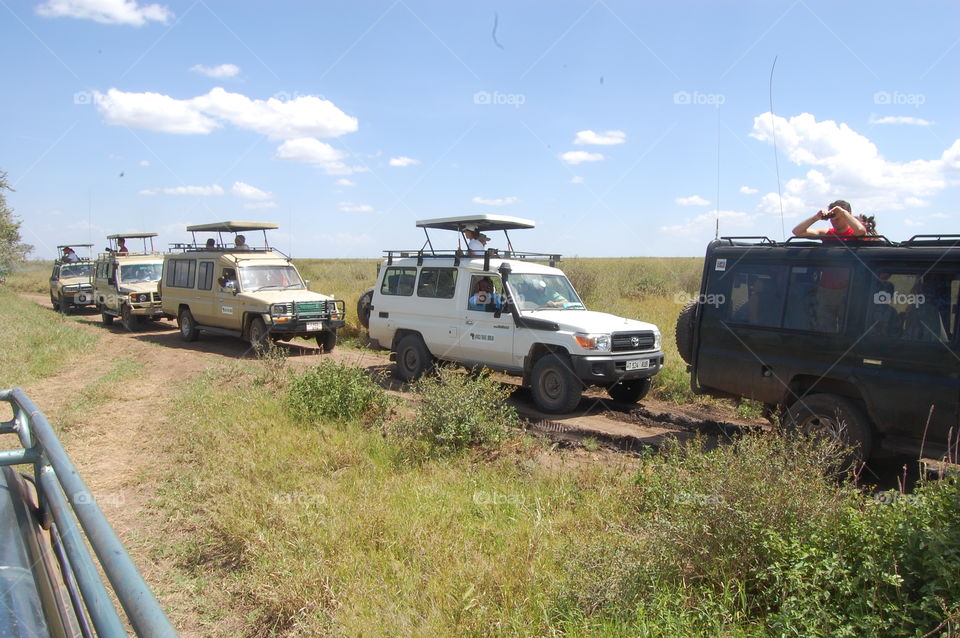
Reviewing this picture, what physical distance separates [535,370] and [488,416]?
7.36 ft

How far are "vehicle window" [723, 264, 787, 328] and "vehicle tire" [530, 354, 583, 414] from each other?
2238 millimetres

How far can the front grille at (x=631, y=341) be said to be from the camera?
8.32 m

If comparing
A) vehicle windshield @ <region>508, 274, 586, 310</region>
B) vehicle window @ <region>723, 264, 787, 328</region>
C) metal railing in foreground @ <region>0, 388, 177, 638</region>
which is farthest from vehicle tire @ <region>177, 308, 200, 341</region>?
metal railing in foreground @ <region>0, 388, 177, 638</region>

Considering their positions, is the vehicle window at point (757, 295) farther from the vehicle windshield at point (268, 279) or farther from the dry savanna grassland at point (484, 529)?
the vehicle windshield at point (268, 279)

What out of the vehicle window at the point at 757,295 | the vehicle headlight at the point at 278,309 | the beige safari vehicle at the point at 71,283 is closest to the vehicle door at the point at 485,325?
the vehicle window at the point at 757,295

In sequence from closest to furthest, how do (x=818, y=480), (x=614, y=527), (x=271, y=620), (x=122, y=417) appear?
(x=818, y=480)
(x=271, y=620)
(x=614, y=527)
(x=122, y=417)

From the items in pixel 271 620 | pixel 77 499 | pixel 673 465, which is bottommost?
pixel 271 620

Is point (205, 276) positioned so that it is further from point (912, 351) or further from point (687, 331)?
point (912, 351)

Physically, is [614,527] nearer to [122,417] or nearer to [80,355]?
[122,417]

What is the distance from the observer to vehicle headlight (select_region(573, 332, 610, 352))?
26.7 feet

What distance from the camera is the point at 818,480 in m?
3.61

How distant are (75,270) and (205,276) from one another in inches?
513

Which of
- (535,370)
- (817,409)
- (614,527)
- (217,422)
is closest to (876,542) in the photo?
(614,527)

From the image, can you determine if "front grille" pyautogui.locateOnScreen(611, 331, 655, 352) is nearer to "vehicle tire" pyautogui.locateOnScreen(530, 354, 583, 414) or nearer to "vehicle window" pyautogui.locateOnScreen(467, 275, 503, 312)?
"vehicle tire" pyautogui.locateOnScreen(530, 354, 583, 414)
